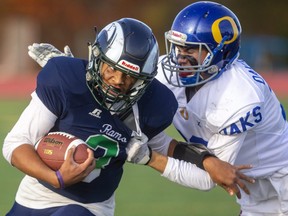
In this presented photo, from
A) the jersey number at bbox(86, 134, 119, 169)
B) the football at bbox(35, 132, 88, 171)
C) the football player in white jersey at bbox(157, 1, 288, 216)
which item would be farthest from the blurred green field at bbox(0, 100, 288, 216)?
the football at bbox(35, 132, 88, 171)

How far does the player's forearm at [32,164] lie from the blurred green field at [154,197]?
256 centimetres

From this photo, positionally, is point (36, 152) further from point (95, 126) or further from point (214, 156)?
point (214, 156)

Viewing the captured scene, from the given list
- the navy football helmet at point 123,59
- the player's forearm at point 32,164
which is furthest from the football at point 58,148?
the navy football helmet at point 123,59

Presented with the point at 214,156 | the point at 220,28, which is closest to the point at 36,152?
the point at 214,156

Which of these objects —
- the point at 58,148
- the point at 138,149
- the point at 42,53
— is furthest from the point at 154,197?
the point at 58,148

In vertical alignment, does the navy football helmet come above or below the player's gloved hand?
above

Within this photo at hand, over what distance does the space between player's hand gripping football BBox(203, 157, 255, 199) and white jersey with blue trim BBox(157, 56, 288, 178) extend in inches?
4.9

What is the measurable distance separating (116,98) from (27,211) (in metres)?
0.74

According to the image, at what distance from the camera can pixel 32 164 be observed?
3.61 m

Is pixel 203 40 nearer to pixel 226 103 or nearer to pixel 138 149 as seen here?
pixel 226 103

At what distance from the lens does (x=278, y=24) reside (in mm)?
Result: 29875

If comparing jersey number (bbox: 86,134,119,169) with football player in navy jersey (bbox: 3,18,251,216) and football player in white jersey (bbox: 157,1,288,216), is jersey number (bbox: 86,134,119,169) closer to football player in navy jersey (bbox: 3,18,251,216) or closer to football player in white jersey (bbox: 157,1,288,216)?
football player in navy jersey (bbox: 3,18,251,216)

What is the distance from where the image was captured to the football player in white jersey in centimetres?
418

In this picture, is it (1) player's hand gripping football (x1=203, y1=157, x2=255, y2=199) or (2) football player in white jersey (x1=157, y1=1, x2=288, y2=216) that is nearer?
(1) player's hand gripping football (x1=203, y1=157, x2=255, y2=199)
